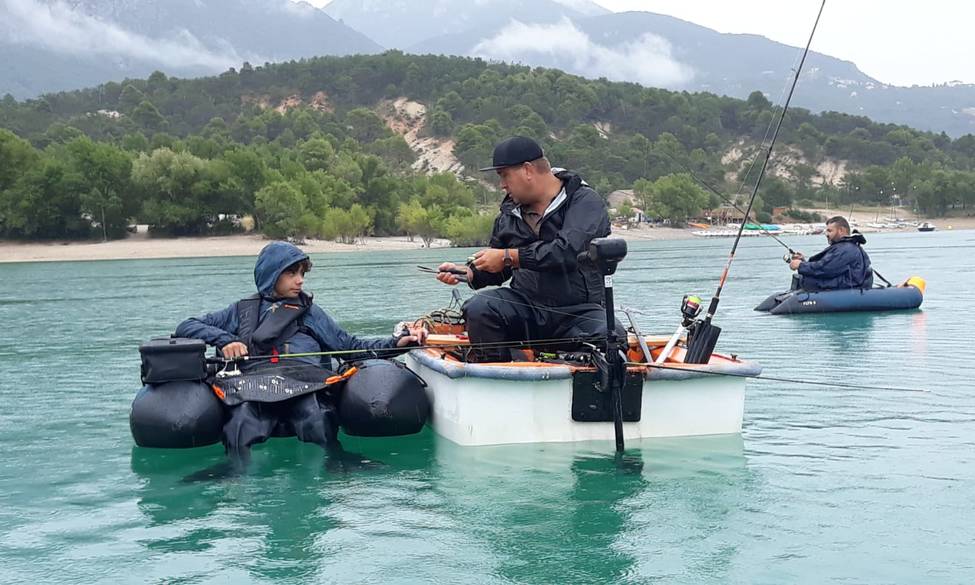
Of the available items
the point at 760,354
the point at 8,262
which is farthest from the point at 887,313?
the point at 8,262

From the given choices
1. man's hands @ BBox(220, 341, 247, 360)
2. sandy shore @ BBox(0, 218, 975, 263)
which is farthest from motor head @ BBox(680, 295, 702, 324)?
sandy shore @ BBox(0, 218, 975, 263)

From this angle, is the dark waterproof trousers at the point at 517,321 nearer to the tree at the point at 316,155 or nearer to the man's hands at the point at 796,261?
the man's hands at the point at 796,261

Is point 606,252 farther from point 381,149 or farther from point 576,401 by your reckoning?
point 381,149

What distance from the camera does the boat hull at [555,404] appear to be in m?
7.13

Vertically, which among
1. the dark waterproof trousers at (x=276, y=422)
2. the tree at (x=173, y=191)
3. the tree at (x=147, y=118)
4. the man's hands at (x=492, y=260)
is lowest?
the dark waterproof trousers at (x=276, y=422)

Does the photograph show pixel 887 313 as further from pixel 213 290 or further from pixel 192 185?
pixel 192 185

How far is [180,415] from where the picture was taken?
7469 mm

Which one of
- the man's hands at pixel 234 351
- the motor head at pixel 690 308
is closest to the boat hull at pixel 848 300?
the motor head at pixel 690 308

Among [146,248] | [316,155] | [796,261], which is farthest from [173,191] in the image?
[796,261]

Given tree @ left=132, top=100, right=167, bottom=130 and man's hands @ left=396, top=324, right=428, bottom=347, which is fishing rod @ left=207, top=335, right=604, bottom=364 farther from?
tree @ left=132, top=100, right=167, bottom=130

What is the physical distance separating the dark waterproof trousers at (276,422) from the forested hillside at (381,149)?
227 feet

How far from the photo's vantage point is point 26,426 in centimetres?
947

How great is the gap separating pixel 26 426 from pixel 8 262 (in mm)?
62776

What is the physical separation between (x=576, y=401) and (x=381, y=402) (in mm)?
1473
